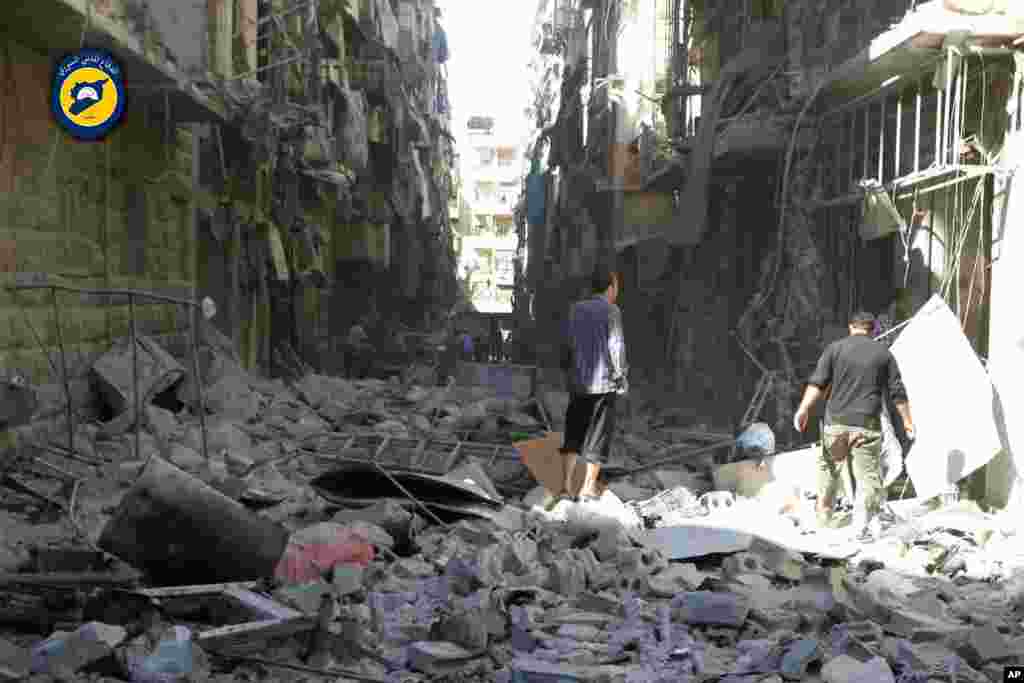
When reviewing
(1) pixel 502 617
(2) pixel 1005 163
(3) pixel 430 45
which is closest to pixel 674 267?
(2) pixel 1005 163

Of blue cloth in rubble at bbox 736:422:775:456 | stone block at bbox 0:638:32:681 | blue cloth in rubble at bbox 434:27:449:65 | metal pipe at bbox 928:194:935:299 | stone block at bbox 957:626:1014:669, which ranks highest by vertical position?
blue cloth in rubble at bbox 434:27:449:65

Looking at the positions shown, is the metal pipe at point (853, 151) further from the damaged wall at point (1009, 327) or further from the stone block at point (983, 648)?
the stone block at point (983, 648)

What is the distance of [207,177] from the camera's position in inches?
608

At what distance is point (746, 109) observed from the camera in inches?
568

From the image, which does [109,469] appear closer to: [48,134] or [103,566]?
[103,566]

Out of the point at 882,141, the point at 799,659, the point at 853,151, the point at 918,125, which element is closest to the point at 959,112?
the point at 918,125

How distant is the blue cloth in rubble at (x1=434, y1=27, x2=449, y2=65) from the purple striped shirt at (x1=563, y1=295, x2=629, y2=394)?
43.2m

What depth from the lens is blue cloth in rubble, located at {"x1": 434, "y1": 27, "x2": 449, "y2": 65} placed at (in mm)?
49375

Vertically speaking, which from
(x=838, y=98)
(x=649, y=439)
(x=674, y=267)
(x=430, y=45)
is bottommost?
(x=649, y=439)

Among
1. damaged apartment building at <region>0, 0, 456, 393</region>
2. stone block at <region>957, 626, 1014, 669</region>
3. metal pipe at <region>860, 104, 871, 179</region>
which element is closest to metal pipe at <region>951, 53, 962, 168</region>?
metal pipe at <region>860, 104, 871, 179</region>

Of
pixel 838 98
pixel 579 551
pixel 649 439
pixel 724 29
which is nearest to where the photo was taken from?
pixel 579 551

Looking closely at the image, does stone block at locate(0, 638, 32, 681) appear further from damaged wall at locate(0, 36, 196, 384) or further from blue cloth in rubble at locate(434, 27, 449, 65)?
blue cloth in rubble at locate(434, 27, 449, 65)

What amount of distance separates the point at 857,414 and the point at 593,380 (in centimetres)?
207

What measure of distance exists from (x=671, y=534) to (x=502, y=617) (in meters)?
2.21
